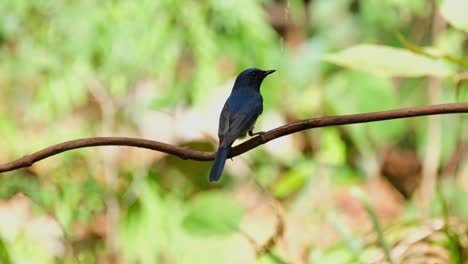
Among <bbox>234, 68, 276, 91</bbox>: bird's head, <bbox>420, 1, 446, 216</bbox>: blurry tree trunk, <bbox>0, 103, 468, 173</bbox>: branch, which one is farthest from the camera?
<bbox>420, 1, 446, 216</bbox>: blurry tree trunk

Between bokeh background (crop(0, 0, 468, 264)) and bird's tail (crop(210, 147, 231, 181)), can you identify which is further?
bokeh background (crop(0, 0, 468, 264))

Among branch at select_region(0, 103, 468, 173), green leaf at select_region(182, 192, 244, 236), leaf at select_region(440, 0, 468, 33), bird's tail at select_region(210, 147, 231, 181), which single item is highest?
leaf at select_region(440, 0, 468, 33)

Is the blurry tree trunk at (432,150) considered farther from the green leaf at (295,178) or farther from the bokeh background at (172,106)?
the green leaf at (295,178)

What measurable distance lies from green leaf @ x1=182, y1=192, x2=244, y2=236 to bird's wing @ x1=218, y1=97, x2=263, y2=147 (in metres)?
0.22

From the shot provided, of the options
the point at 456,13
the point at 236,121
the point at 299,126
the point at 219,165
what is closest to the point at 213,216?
the point at 236,121

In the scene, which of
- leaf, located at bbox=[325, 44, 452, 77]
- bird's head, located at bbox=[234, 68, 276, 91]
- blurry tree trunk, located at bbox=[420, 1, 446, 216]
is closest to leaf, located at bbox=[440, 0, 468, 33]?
leaf, located at bbox=[325, 44, 452, 77]

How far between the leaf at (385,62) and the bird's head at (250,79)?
374 millimetres

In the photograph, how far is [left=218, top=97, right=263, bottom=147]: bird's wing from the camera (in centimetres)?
110

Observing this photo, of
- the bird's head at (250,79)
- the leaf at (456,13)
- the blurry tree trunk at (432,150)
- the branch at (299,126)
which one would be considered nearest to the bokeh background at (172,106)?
the blurry tree trunk at (432,150)

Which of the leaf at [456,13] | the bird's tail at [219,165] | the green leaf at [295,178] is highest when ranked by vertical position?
the leaf at [456,13]

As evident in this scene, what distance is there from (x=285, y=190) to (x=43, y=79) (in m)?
0.78

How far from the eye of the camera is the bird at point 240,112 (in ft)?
3.47

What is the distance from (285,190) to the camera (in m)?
1.95

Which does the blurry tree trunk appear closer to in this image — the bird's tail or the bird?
the bird
